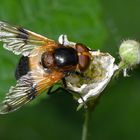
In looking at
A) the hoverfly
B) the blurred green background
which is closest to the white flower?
the hoverfly

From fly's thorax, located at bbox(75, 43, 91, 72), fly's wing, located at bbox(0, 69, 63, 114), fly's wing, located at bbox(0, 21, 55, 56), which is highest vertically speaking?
fly's wing, located at bbox(0, 21, 55, 56)

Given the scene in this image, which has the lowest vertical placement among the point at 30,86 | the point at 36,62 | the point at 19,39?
the point at 30,86

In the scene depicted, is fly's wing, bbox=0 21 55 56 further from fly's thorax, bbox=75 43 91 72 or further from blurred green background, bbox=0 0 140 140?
blurred green background, bbox=0 0 140 140

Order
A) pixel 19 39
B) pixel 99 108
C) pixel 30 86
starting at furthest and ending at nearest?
pixel 99 108
pixel 19 39
pixel 30 86

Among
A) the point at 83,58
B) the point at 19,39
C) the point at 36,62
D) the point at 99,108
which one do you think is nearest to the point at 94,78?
the point at 83,58

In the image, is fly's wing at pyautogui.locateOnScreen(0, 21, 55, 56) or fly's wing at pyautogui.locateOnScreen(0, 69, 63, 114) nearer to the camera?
fly's wing at pyautogui.locateOnScreen(0, 69, 63, 114)

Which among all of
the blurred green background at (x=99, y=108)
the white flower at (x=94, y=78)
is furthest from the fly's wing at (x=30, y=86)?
the blurred green background at (x=99, y=108)

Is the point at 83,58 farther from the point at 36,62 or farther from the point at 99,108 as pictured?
the point at 99,108
